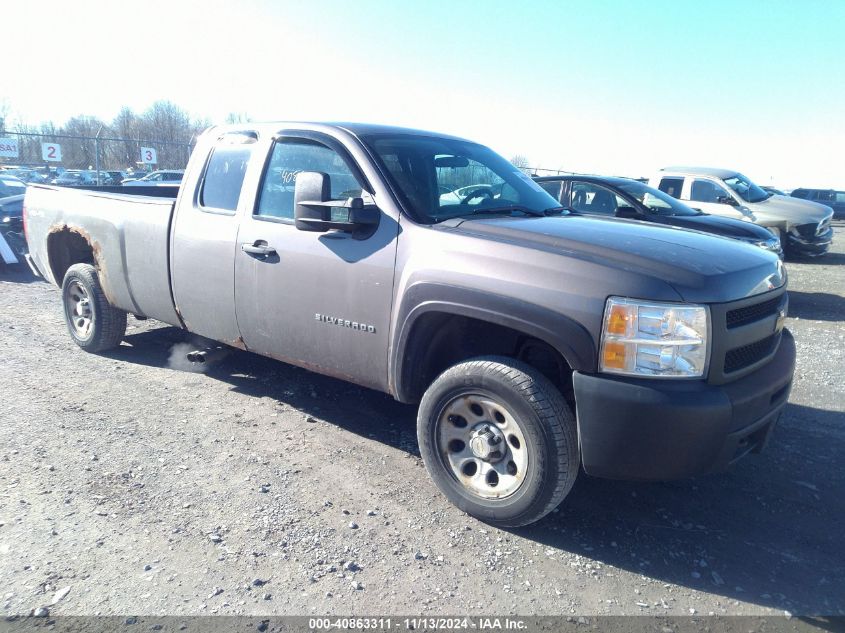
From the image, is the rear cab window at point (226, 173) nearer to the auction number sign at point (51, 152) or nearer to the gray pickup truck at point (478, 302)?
the gray pickup truck at point (478, 302)

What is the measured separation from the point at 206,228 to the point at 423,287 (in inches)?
77.0

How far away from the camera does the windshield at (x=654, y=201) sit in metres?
9.01

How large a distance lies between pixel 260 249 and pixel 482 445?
75.1 inches

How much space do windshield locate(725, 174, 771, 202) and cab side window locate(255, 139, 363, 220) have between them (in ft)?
35.9

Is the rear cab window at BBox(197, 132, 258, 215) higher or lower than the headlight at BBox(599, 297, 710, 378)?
higher

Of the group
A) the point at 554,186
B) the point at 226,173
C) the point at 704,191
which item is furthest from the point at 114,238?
the point at 704,191

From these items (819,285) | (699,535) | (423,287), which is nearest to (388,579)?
(423,287)

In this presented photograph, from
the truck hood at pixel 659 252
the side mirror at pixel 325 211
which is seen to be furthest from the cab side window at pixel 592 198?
the side mirror at pixel 325 211

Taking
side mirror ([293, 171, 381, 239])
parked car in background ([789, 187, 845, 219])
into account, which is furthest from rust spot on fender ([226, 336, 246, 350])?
parked car in background ([789, 187, 845, 219])

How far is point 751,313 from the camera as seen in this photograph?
315 cm

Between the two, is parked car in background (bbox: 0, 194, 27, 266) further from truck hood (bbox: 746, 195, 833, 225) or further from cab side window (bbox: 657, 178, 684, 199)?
truck hood (bbox: 746, 195, 833, 225)

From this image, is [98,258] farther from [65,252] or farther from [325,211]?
[325,211]

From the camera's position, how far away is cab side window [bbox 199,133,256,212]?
14.6 feet

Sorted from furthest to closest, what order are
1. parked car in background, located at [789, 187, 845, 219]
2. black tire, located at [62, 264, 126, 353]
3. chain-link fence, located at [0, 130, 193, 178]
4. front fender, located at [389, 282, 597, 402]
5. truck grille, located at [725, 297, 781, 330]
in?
chain-link fence, located at [0, 130, 193, 178], parked car in background, located at [789, 187, 845, 219], black tire, located at [62, 264, 126, 353], truck grille, located at [725, 297, 781, 330], front fender, located at [389, 282, 597, 402]
